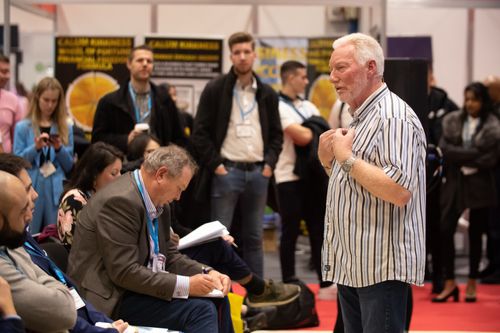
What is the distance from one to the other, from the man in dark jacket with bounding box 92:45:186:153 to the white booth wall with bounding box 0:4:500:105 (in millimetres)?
3874

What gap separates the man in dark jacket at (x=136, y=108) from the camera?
18.1ft

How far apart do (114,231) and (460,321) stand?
2.82 metres

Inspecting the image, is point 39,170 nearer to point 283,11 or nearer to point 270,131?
point 270,131

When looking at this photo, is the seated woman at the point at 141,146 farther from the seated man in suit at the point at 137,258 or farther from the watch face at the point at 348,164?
the watch face at the point at 348,164

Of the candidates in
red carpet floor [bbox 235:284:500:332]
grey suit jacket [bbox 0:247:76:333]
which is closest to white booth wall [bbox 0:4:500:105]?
red carpet floor [bbox 235:284:500:332]

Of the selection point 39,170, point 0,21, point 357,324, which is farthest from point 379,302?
point 0,21

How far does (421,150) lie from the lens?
2.83m

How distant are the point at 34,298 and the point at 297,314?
277cm

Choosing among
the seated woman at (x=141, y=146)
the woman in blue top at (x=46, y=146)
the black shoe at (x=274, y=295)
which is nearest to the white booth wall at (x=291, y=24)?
the woman in blue top at (x=46, y=146)

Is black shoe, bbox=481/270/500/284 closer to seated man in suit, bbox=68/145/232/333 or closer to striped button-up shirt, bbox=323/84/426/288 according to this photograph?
seated man in suit, bbox=68/145/232/333

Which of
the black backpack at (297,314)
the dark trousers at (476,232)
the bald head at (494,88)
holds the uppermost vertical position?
the bald head at (494,88)

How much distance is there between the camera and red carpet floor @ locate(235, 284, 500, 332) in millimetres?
5244

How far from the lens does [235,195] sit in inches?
217

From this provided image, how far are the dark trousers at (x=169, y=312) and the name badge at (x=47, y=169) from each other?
210cm
